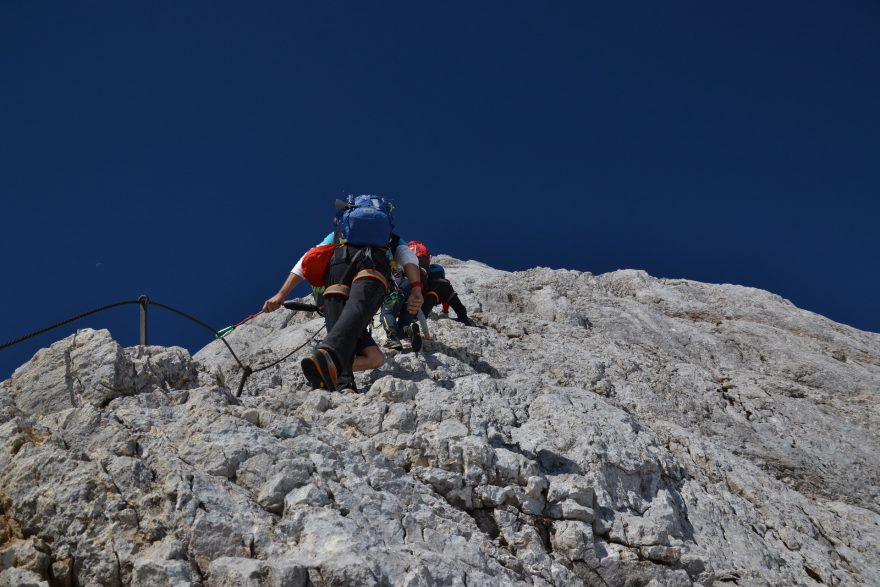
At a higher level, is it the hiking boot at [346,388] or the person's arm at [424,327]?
the person's arm at [424,327]

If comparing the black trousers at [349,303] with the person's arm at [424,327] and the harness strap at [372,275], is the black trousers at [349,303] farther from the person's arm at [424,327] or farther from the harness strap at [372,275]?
the person's arm at [424,327]

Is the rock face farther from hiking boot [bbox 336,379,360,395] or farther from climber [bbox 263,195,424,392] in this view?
climber [bbox 263,195,424,392]

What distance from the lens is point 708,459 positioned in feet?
29.8

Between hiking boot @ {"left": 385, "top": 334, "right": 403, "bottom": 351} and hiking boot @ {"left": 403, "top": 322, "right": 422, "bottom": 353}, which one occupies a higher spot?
hiking boot @ {"left": 385, "top": 334, "right": 403, "bottom": 351}

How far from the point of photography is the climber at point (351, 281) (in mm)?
9023

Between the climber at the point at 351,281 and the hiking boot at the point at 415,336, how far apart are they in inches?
19.0

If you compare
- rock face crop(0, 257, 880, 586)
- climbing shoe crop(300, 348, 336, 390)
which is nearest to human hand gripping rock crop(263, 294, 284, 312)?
rock face crop(0, 257, 880, 586)

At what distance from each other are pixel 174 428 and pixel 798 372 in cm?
1179

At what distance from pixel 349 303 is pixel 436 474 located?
3.41m

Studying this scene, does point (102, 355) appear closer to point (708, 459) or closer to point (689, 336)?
point (708, 459)

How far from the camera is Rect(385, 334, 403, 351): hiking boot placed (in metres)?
11.6

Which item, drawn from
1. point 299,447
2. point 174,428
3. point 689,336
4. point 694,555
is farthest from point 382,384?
point 689,336

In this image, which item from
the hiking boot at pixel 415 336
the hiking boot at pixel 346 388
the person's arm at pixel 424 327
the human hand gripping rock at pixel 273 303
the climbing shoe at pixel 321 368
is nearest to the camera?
the hiking boot at pixel 346 388

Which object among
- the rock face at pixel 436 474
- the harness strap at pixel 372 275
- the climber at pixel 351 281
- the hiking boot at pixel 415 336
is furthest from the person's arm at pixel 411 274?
the rock face at pixel 436 474
